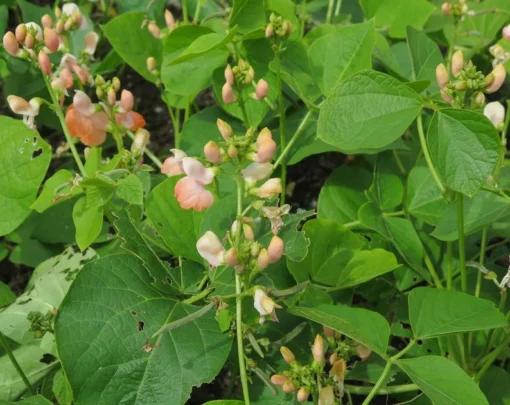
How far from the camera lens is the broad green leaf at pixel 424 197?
4.84 feet

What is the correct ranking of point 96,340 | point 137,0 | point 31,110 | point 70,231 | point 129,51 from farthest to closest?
point 137,0, point 129,51, point 70,231, point 31,110, point 96,340

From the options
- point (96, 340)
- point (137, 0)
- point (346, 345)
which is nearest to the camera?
point (96, 340)

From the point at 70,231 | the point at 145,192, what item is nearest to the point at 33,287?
the point at 70,231

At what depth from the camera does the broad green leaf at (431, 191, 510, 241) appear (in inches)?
49.8

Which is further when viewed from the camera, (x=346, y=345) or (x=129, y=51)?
(x=129, y=51)

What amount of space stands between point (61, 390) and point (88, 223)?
338mm

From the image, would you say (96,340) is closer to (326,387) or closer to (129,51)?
(326,387)

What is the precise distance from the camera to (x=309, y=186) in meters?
2.11

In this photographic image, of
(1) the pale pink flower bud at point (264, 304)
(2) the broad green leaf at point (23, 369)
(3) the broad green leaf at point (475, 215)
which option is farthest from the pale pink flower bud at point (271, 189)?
(2) the broad green leaf at point (23, 369)

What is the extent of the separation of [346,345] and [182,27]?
83 cm

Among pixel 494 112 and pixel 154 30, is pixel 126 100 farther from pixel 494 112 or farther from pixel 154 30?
pixel 494 112

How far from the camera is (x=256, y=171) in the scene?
1.12 meters

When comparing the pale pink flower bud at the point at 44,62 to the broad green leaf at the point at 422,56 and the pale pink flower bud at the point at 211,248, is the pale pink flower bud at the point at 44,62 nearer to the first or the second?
the pale pink flower bud at the point at 211,248

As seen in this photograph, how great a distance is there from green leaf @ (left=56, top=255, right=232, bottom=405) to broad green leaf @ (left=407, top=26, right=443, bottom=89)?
809 mm
